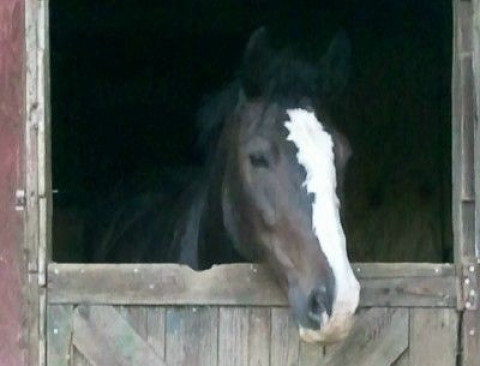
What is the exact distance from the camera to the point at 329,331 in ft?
11.2

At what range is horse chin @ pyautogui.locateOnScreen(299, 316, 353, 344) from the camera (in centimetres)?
338

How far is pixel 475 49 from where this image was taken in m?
3.87

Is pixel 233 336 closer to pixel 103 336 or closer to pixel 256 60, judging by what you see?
pixel 103 336

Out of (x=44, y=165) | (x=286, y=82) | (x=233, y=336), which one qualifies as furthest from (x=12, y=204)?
(x=286, y=82)

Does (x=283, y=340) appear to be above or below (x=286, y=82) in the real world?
below

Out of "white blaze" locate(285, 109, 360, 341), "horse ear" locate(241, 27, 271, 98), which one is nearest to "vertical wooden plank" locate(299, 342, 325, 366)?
"white blaze" locate(285, 109, 360, 341)

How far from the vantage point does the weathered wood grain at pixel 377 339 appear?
3850mm

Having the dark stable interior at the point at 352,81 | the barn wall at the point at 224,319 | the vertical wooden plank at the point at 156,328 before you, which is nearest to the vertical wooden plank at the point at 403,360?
the barn wall at the point at 224,319

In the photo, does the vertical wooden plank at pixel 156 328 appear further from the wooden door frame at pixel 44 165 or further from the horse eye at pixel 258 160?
the horse eye at pixel 258 160

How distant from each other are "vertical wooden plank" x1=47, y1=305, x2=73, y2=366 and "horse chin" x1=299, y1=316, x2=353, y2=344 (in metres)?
0.74

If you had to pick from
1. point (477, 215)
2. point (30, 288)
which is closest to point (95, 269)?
point (30, 288)

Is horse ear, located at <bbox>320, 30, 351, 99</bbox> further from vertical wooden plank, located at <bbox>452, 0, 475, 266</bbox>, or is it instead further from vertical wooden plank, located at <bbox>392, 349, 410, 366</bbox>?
vertical wooden plank, located at <bbox>392, 349, 410, 366</bbox>

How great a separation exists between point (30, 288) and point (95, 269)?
0.20 metres

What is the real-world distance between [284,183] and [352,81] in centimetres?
264
